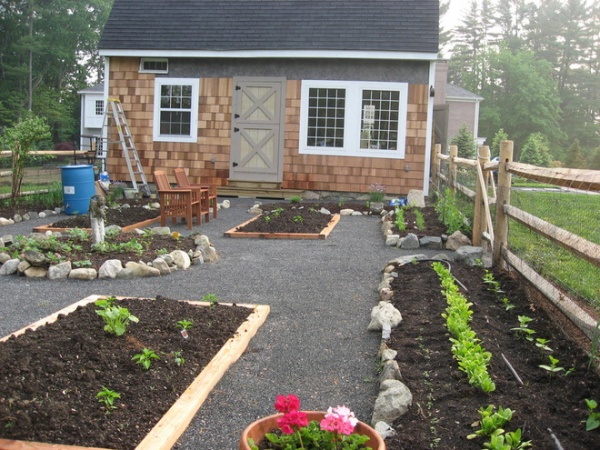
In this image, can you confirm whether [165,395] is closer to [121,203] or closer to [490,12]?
[121,203]

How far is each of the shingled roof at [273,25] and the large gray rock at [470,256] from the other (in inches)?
277

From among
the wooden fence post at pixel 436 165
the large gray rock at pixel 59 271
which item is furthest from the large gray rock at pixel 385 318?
the wooden fence post at pixel 436 165

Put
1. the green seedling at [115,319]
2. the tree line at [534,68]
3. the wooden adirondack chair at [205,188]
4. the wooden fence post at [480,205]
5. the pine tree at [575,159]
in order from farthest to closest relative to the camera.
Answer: the tree line at [534,68]
the pine tree at [575,159]
the wooden adirondack chair at [205,188]
the wooden fence post at [480,205]
the green seedling at [115,319]

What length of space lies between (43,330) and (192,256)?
3.15 meters

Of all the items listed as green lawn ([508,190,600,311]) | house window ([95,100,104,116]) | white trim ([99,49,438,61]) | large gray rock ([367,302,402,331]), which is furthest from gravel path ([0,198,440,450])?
house window ([95,100,104,116])

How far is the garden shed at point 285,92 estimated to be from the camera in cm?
1350

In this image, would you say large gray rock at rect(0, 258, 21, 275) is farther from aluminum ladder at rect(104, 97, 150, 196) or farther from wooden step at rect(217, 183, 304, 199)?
wooden step at rect(217, 183, 304, 199)

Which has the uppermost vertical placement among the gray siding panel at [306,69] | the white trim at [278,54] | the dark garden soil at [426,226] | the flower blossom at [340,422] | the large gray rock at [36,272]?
the white trim at [278,54]

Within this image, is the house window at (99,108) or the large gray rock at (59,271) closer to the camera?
the large gray rock at (59,271)

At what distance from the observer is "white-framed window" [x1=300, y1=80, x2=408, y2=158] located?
44.4 feet

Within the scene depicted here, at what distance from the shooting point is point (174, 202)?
10.1 metres

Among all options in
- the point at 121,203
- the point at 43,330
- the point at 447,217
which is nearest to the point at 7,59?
the point at 121,203

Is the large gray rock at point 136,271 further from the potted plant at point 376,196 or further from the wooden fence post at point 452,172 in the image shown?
the potted plant at point 376,196

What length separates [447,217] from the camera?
9250 mm
